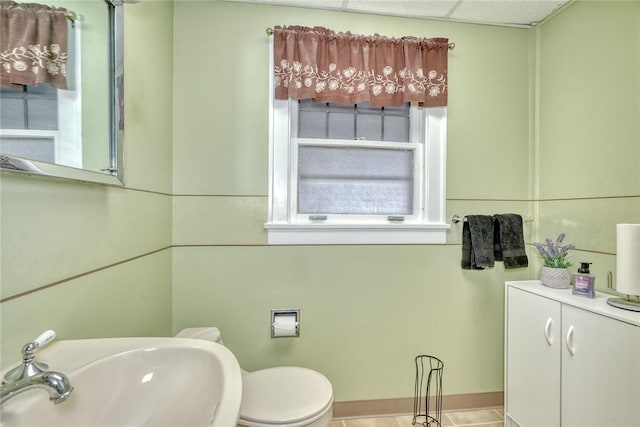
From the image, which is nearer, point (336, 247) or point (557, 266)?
point (557, 266)

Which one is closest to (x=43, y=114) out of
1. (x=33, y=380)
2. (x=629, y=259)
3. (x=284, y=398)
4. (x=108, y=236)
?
(x=108, y=236)

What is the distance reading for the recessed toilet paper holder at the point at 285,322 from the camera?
1618 millimetres

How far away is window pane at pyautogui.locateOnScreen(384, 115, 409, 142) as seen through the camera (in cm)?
178

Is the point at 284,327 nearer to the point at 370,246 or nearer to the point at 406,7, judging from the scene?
the point at 370,246

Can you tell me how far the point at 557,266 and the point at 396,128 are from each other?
1.13 metres

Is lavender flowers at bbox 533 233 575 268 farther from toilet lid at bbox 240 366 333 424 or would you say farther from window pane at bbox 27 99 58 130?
window pane at bbox 27 99 58 130

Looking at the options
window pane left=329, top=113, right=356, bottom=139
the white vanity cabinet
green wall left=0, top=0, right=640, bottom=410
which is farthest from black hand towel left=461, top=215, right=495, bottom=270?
window pane left=329, top=113, right=356, bottom=139

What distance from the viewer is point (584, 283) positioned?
1.36m

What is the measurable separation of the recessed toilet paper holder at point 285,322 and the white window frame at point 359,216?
380 mm

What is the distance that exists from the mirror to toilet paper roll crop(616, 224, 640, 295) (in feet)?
6.32

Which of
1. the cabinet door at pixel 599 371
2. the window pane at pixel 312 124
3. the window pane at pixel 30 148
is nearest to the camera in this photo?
the window pane at pixel 30 148

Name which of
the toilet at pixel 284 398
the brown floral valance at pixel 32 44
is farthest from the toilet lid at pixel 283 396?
the brown floral valance at pixel 32 44

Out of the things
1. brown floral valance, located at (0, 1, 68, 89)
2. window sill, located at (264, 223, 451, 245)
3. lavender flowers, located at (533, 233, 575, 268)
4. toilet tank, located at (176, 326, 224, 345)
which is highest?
brown floral valance, located at (0, 1, 68, 89)

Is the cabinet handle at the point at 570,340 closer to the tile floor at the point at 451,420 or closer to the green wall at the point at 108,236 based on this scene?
the tile floor at the point at 451,420
